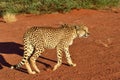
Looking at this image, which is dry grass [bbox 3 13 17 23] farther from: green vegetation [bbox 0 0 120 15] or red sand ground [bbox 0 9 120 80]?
green vegetation [bbox 0 0 120 15]

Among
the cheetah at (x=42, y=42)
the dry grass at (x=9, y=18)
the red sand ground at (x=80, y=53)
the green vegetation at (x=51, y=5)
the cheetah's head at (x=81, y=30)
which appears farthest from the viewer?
the green vegetation at (x=51, y=5)

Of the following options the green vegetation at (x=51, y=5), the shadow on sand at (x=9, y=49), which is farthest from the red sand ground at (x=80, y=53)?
the green vegetation at (x=51, y=5)

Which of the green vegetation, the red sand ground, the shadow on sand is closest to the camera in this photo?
the red sand ground

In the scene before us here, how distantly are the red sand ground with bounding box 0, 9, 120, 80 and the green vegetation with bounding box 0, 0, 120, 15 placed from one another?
5.76 ft

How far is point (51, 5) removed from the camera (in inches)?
827

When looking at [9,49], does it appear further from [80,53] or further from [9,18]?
[9,18]

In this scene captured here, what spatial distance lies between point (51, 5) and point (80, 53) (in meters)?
9.86

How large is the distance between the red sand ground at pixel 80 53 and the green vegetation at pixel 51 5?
175cm

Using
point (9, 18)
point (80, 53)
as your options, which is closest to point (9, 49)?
point (80, 53)

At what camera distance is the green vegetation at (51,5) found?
2028cm

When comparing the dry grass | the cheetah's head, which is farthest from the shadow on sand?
the dry grass

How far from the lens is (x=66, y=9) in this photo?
65.9ft

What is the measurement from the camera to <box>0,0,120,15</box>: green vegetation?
20.3 m

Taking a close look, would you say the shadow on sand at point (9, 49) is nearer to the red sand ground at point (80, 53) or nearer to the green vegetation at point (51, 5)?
the red sand ground at point (80, 53)
